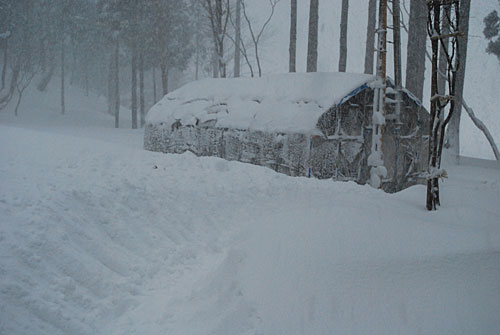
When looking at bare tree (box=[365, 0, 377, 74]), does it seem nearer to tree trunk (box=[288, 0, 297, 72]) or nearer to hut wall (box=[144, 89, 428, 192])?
tree trunk (box=[288, 0, 297, 72])

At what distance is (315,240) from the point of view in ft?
13.4

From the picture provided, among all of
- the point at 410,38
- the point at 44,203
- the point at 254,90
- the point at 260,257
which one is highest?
the point at 410,38

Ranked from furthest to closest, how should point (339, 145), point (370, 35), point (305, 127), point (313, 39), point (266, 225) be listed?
point (370, 35)
point (313, 39)
point (339, 145)
point (305, 127)
point (266, 225)

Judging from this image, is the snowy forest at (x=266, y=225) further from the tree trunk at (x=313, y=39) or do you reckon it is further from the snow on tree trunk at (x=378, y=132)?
the tree trunk at (x=313, y=39)

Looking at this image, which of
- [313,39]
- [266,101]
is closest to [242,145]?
[266,101]

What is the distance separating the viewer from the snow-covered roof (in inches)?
375

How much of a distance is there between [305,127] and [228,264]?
225 inches

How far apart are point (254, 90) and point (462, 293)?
29.8 feet

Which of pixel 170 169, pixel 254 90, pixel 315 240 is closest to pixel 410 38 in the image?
pixel 254 90

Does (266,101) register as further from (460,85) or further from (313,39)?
(460,85)

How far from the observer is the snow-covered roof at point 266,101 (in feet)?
31.2

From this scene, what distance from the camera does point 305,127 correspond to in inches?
364

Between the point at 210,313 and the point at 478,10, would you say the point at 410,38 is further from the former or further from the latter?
the point at 210,313

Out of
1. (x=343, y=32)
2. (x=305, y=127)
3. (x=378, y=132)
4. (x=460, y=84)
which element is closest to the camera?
(x=378, y=132)
